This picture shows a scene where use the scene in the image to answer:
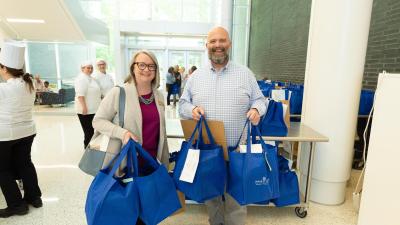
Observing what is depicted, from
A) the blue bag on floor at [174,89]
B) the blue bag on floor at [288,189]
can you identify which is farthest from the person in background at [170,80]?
the blue bag on floor at [288,189]

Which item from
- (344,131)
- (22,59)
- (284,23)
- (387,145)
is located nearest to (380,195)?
(387,145)

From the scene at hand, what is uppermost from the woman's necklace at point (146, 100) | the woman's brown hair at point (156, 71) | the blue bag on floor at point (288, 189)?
the woman's brown hair at point (156, 71)

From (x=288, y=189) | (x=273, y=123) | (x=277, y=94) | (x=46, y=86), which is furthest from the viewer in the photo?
(x=46, y=86)

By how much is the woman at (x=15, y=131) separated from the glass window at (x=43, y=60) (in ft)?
23.6

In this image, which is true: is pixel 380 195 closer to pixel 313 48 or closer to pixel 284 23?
pixel 313 48

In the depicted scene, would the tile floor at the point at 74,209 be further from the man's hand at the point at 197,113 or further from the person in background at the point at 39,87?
the person in background at the point at 39,87

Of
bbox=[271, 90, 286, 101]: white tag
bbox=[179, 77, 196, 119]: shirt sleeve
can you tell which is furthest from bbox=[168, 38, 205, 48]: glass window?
bbox=[179, 77, 196, 119]: shirt sleeve

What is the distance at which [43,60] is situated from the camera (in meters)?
8.71

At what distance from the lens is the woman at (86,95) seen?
3596 millimetres

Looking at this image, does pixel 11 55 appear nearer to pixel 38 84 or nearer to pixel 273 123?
pixel 273 123

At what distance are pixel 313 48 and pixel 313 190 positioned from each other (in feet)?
4.75

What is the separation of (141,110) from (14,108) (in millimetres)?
1360

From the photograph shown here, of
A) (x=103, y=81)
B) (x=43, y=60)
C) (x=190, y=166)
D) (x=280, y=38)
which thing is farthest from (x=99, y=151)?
(x=43, y=60)

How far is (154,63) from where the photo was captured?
60.4 inches
